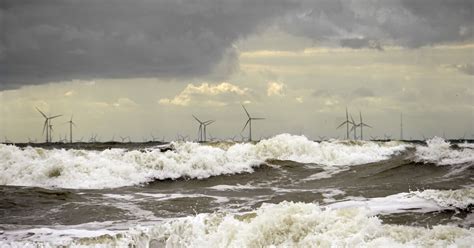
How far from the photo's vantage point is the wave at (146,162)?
90.7 feet

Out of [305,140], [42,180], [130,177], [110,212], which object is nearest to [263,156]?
[305,140]

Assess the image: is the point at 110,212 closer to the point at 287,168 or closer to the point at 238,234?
the point at 238,234

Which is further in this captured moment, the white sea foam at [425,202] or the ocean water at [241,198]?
the white sea foam at [425,202]

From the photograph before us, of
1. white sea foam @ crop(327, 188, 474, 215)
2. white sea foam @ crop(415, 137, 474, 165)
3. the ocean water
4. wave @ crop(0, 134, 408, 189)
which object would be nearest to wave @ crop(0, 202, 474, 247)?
the ocean water

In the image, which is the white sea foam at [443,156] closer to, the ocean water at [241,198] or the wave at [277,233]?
the ocean water at [241,198]

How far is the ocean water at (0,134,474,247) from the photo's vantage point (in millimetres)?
12188

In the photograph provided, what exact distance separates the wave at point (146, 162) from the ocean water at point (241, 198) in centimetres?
7

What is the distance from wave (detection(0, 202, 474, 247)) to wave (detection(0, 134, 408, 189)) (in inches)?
508

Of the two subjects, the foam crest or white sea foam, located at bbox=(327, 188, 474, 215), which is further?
the foam crest

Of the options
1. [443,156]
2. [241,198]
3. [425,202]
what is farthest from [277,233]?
[443,156]

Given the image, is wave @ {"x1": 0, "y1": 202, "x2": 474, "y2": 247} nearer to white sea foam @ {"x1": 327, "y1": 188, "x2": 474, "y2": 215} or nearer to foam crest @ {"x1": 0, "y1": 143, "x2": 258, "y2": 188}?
white sea foam @ {"x1": 327, "y1": 188, "x2": 474, "y2": 215}

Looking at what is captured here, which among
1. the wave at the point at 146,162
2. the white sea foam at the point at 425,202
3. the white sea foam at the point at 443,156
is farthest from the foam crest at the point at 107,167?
the white sea foam at the point at 425,202

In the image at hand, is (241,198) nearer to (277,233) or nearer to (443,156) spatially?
(277,233)

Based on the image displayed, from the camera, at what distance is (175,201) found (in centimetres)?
2078
